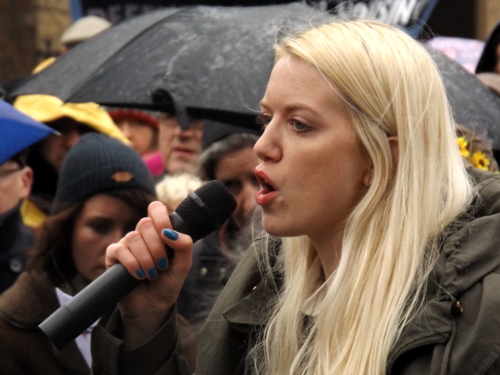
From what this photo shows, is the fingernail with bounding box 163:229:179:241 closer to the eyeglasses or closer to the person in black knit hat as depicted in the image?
the person in black knit hat

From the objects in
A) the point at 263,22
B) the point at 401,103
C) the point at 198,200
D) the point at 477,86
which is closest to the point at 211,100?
the point at 263,22

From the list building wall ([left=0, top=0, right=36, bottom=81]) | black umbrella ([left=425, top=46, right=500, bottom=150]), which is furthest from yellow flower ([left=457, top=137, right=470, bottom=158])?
building wall ([left=0, top=0, right=36, bottom=81])

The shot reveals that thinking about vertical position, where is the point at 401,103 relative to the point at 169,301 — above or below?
above

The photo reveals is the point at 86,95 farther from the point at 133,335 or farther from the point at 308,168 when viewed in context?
the point at 308,168

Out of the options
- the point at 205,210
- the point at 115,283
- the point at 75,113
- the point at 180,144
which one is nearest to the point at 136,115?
the point at 180,144

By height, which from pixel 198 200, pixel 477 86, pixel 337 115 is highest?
pixel 337 115

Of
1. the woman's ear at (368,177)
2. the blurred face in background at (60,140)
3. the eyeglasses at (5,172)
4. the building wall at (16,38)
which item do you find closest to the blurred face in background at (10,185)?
the eyeglasses at (5,172)

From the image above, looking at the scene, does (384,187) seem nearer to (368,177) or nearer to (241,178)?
(368,177)

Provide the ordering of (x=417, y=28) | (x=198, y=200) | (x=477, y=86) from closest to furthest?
(x=198, y=200)
(x=477, y=86)
(x=417, y=28)

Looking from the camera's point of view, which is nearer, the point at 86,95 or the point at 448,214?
→ the point at 448,214

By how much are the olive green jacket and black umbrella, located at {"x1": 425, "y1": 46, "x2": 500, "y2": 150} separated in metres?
1.24

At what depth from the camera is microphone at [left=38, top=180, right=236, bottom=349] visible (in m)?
1.97

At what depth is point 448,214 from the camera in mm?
1922

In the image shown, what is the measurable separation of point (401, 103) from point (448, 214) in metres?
0.25
